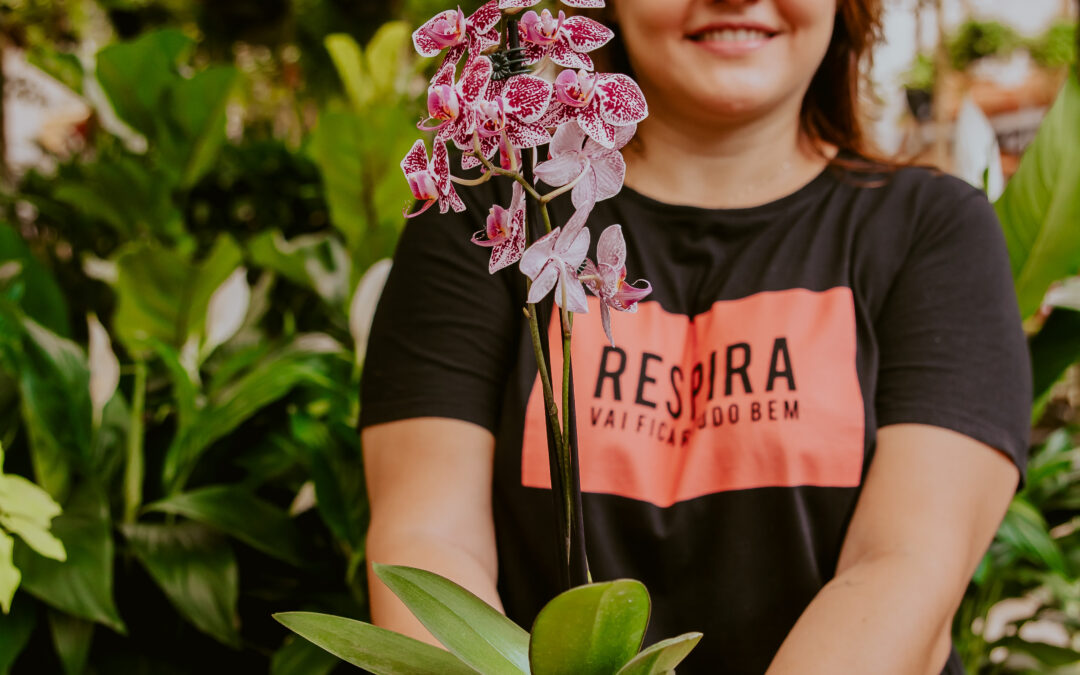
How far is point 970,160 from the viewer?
1447 millimetres

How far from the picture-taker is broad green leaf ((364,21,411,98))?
2.11 m

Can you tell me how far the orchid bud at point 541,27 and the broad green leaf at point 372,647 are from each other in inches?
13.5

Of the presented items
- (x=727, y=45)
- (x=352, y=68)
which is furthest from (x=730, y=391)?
(x=352, y=68)

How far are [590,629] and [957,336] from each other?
562mm

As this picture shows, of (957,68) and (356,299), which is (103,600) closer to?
(356,299)

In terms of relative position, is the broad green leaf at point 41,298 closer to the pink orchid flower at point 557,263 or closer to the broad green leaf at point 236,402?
the broad green leaf at point 236,402

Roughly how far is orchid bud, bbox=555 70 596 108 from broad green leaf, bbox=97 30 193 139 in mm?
1502

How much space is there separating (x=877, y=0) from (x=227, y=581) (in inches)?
40.9

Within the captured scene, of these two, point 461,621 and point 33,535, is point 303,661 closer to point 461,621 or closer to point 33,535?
point 33,535

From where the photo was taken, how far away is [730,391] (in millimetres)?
929

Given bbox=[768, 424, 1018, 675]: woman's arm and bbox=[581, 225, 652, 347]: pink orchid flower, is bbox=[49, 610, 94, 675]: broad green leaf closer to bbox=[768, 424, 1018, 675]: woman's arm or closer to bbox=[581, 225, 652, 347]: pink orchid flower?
bbox=[768, 424, 1018, 675]: woman's arm

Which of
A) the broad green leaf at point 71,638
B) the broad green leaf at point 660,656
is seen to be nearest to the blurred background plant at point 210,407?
the broad green leaf at point 71,638

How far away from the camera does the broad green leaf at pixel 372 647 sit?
56 centimetres

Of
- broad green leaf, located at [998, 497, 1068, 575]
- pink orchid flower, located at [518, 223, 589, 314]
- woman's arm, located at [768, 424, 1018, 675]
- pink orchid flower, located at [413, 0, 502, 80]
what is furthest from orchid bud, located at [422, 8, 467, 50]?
broad green leaf, located at [998, 497, 1068, 575]
